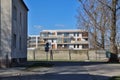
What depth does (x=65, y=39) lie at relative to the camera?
499 ft

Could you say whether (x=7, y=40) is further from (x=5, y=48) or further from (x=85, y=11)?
(x=85, y=11)

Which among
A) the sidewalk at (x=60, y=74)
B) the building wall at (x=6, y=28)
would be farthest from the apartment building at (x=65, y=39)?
the sidewalk at (x=60, y=74)

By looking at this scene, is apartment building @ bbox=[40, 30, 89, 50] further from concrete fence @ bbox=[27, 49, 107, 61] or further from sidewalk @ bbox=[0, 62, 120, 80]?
sidewalk @ bbox=[0, 62, 120, 80]

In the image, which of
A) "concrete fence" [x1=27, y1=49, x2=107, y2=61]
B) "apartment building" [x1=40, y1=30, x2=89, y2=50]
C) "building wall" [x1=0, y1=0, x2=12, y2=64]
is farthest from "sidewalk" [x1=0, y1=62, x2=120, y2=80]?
"apartment building" [x1=40, y1=30, x2=89, y2=50]

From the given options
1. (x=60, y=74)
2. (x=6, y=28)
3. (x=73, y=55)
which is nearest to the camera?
(x=60, y=74)

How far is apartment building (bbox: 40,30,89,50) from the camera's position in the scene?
140m

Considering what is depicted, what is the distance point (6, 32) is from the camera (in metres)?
35.8

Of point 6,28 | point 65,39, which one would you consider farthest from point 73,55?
point 65,39

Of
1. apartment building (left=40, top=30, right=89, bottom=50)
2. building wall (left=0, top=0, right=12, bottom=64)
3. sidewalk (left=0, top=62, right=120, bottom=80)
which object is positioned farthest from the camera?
apartment building (left=40, top=30, right=89, bottom=50)

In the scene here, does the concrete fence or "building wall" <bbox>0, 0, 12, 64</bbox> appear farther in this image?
the concrete fence

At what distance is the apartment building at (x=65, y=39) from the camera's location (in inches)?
5512

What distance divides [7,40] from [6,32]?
0.76 meters

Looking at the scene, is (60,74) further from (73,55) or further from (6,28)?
(73,55)

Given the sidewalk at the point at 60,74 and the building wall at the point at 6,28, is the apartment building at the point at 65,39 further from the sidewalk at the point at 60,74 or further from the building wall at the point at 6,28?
the sidewalk at the point at 60,74
